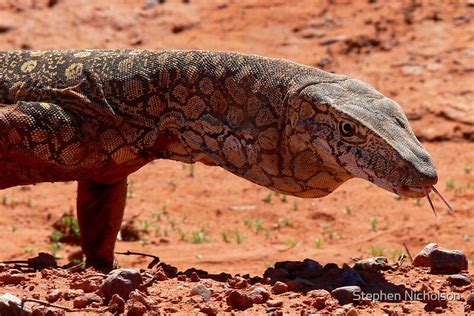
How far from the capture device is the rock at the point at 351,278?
24.8 ft

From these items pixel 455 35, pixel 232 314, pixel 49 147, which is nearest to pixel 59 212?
pixel 49 147

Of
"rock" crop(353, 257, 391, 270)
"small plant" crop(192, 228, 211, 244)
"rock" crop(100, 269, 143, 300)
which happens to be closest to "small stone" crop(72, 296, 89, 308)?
"rock" crop(100, 269, 143, 300)

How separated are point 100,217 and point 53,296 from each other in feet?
8.72

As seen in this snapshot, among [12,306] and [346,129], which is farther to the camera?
[346,129]

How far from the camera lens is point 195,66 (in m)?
8.36

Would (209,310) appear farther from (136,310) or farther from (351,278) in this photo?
(351,278)

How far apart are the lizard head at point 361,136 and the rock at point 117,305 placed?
192cm

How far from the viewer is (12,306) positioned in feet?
20.3

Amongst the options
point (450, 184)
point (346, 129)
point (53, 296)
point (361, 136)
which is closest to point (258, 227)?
point (450, 184)

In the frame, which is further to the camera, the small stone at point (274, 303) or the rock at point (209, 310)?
the small stone at point (274, 303)

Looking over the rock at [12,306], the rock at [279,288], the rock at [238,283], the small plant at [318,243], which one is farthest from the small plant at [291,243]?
the rock at [12,306]

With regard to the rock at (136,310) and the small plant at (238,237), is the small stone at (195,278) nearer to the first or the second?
the rock at (136,310)

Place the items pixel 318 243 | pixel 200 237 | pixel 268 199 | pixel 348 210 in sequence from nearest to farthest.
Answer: pixel 318 243, pixel 200 237, pixel 348 210, pixel 268 199

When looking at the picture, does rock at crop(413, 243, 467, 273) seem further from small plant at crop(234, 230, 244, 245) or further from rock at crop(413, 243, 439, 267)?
small plant at crop(234, 230, 244, 245)
